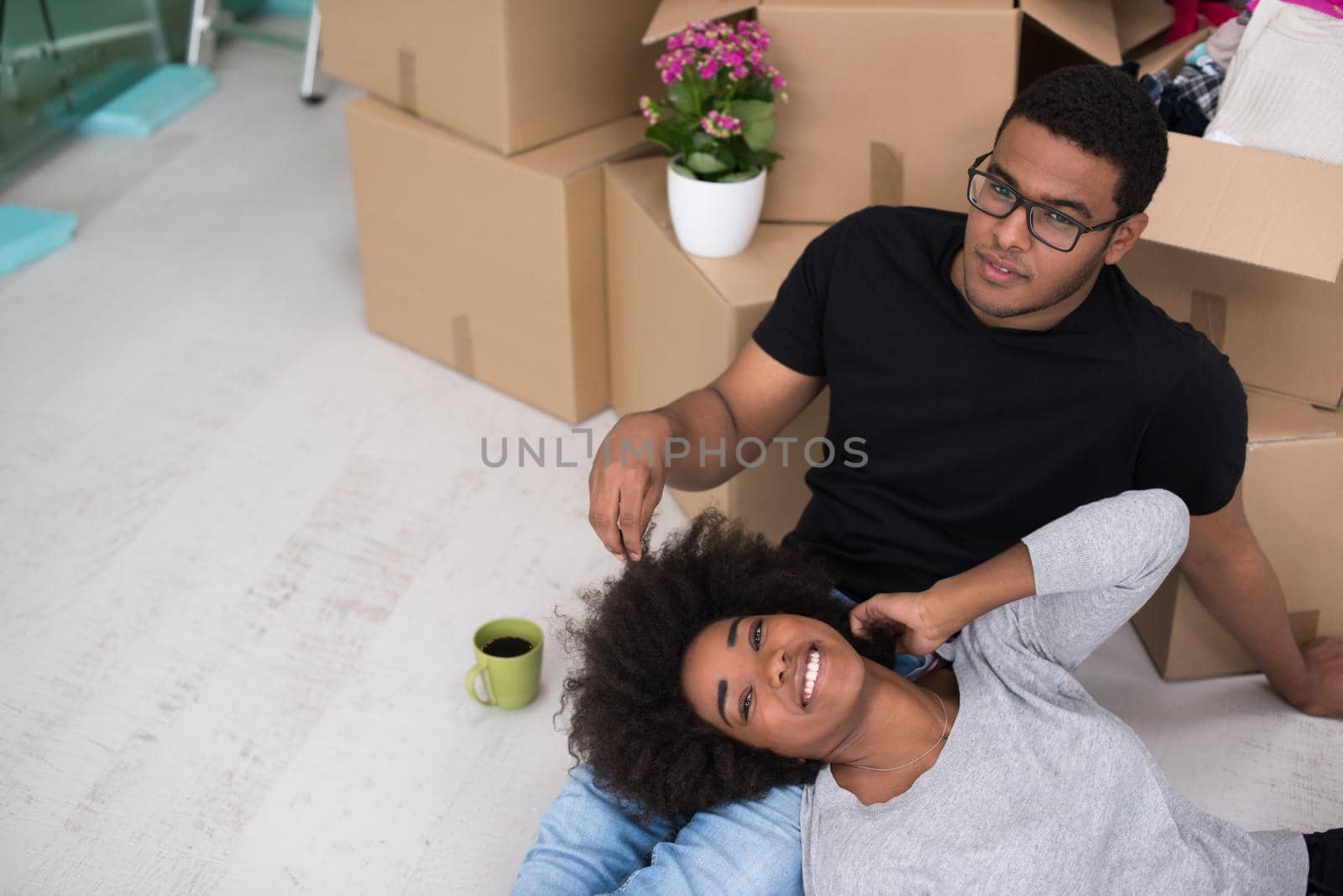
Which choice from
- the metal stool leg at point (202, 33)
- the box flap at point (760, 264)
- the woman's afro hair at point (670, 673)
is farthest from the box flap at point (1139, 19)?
the metal stool leg at point (202, 33)

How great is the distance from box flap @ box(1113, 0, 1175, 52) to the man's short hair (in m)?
0.76

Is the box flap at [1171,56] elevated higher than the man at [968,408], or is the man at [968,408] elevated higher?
the box flap at [1171,56]

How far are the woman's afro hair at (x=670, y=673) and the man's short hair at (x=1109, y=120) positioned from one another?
614 millimetres

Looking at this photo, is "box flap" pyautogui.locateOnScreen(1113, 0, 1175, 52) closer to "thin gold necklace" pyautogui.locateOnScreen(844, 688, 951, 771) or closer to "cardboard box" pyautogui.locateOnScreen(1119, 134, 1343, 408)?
"cardboard box" pyautogui.locateOnScreen(1119, 134, 1343, 408)

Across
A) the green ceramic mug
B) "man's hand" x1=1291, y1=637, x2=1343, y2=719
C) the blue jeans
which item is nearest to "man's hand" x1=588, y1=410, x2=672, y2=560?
the blue jeans

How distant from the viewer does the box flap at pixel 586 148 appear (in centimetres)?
243

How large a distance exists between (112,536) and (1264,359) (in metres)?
2.00

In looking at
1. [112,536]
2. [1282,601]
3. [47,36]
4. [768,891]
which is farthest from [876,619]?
[47,36]

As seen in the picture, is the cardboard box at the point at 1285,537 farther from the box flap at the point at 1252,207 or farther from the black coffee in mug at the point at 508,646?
the black coffee in mug at the point at 508,646

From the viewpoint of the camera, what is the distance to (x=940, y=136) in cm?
212

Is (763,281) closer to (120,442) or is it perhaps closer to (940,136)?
(940,136)

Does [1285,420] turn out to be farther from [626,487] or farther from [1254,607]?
[626,487]

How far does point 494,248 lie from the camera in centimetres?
258

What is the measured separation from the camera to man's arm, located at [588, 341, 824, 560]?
63.2 inches
